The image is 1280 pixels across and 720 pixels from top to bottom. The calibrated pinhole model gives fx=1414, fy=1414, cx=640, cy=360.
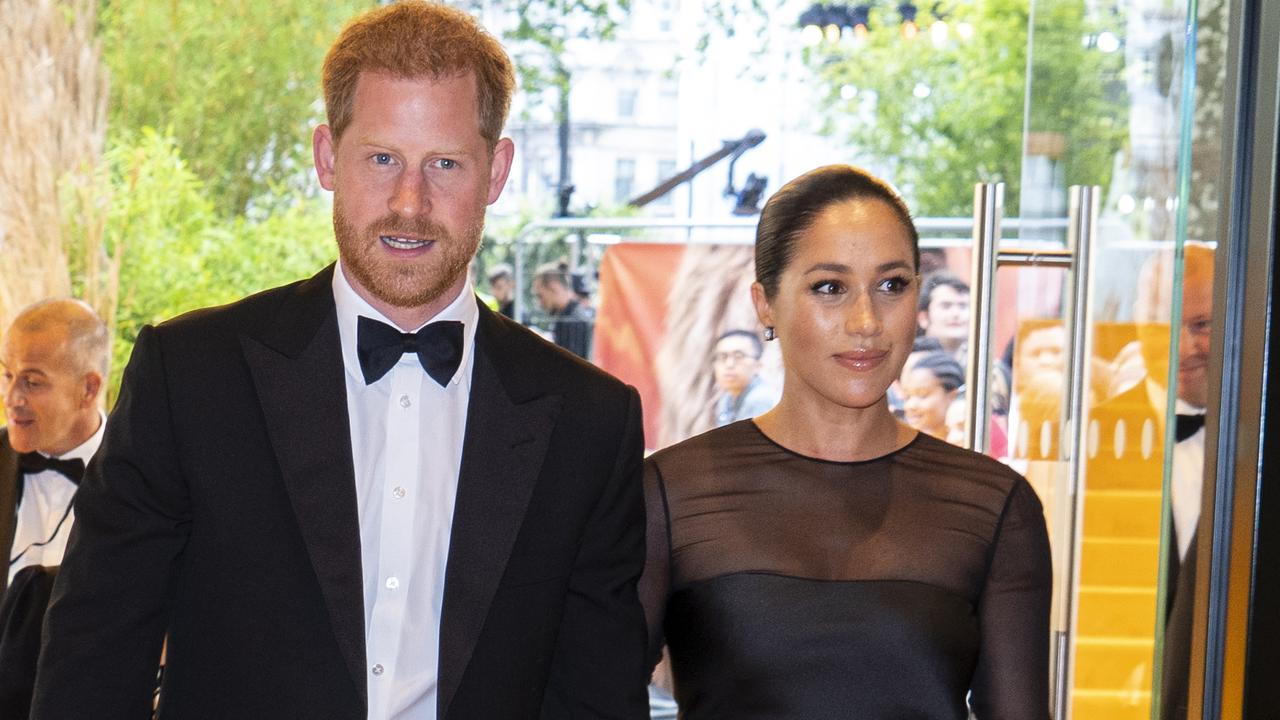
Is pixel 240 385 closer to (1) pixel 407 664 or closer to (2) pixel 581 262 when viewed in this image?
(1) pixel 407 664

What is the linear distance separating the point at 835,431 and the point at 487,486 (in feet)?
1.55

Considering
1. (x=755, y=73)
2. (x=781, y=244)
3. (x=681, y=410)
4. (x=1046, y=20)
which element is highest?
(x=755, y=73)

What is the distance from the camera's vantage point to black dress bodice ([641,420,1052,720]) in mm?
1634

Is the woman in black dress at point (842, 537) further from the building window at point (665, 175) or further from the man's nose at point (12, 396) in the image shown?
the building window at point (665, 175)

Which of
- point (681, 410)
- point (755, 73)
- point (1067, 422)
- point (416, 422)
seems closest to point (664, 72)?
point (755, 73)

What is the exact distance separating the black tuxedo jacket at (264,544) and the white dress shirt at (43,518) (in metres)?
1.38

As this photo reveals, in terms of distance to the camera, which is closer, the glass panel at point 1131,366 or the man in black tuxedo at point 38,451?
the glass panel at point 1131,366

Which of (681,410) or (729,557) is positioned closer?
(729,557)

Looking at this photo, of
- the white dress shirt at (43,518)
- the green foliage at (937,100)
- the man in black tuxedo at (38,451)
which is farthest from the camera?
the green foliage at (937,100)

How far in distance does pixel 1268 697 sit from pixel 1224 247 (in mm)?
510

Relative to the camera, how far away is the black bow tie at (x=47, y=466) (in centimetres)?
294

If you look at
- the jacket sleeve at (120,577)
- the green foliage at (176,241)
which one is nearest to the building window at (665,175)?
the green foliage at (176,241)

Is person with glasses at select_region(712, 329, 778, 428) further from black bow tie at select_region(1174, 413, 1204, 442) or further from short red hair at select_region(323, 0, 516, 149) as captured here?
short red hair at select_region(323, 0, 516, 149)

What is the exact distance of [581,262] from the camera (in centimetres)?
678
